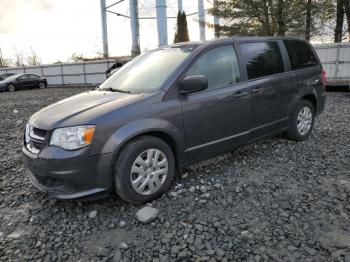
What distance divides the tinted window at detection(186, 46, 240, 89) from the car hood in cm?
90

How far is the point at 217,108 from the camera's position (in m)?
4.30

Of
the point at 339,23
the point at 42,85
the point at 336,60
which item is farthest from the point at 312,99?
the point at 42,85

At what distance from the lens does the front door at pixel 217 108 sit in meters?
4.11

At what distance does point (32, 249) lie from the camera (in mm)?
3133

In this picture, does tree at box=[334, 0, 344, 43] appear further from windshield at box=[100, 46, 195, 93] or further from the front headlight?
the front headlight

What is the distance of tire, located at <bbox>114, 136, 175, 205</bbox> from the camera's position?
355 cm

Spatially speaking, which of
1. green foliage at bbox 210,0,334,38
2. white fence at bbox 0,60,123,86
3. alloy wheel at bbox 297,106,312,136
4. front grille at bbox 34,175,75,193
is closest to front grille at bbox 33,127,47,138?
front grille at bbox 34,175,75,193

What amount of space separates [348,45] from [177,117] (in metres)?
12.7

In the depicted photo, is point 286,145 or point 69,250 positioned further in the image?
point 286,145

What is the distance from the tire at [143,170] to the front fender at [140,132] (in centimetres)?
10

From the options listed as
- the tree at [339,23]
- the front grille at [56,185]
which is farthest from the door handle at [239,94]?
the tree at [339,23]

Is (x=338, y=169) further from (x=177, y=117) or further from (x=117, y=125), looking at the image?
(x=117, y=125)

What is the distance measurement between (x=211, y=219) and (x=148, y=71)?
2043mm

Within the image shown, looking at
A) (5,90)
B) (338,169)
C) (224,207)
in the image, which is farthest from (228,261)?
(5,90)
